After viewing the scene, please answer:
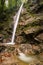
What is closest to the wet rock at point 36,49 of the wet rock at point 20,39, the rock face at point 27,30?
the rock face at point 27,30

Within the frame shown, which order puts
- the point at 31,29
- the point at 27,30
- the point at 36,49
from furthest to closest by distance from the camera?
the point at 27,30 → the point at 31,29 → the point at 36,49

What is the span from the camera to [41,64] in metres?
11.7

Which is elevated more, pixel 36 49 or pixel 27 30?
pixel 27 30

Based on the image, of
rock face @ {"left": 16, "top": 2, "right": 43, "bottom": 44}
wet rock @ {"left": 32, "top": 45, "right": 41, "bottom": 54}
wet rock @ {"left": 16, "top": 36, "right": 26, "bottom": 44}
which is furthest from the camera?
wet rock @ {"left": 16, "top": 36, "right": 26, "bottom": 44}

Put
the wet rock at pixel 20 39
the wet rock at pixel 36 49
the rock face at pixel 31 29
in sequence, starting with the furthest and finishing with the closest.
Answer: the wet rock at pixel 20 39
the rock face at pixel 31 29
the wet rock at pixel 36 49

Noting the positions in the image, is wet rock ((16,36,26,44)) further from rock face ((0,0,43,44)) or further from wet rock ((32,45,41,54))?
wet rock ((32,45,41,54))

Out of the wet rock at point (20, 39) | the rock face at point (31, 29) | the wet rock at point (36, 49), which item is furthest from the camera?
the wet rock at point (20, 39)

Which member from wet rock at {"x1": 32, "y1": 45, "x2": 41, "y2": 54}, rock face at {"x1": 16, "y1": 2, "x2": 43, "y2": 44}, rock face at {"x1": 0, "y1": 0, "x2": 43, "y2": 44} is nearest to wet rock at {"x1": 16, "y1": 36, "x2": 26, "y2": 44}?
rock face at {"x1": 0, "y1": 0, "x2": 43, "y2": 44}

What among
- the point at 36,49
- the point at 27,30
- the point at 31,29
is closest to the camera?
the point at 36,49

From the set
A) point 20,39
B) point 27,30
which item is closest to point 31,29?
point 27,30

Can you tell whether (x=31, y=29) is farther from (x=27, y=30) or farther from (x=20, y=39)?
(x=20, y=39)

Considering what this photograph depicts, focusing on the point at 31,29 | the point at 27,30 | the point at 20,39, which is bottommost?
the point at 20,39

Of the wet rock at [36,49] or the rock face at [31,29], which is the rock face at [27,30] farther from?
the wet rock at [36,49]

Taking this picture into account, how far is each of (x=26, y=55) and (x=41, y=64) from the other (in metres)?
2.87
